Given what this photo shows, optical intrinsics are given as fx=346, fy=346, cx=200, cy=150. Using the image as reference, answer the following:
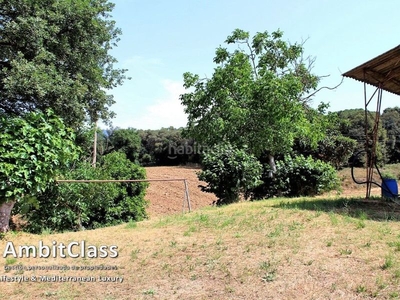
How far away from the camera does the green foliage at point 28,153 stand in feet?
17.8

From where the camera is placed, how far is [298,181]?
1074 cm

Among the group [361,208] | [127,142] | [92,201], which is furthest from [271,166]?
[127,142]

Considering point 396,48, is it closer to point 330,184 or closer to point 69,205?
point 330,184

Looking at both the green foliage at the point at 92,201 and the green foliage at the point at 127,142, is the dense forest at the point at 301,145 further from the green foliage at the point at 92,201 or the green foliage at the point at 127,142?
the green foliage at the point at 92,201

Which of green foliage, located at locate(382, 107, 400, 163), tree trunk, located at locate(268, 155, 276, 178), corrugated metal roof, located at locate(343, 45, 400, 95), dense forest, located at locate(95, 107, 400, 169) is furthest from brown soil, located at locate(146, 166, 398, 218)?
green foliage, located at locate(382, 107, 400, 163)

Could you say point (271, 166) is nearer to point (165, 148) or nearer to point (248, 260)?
point (248, 260)

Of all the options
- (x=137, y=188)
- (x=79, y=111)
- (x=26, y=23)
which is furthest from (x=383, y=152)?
(x=26, y=23)

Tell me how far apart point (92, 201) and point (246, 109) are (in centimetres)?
590

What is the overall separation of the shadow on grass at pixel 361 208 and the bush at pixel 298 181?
11.1ft

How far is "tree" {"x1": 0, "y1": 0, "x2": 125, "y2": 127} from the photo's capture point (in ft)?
28.0

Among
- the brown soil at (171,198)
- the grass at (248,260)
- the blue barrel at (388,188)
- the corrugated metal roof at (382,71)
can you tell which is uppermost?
the corrugated metal roof at (382,71)

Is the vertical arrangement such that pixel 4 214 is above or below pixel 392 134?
below

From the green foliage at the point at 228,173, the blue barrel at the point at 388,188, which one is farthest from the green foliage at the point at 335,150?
the blue barrel at the point at 388,188

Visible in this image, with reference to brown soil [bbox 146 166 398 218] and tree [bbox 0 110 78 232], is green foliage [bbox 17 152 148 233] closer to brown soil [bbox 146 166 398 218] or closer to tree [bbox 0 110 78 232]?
tree [bbox 0 110 78 232]
